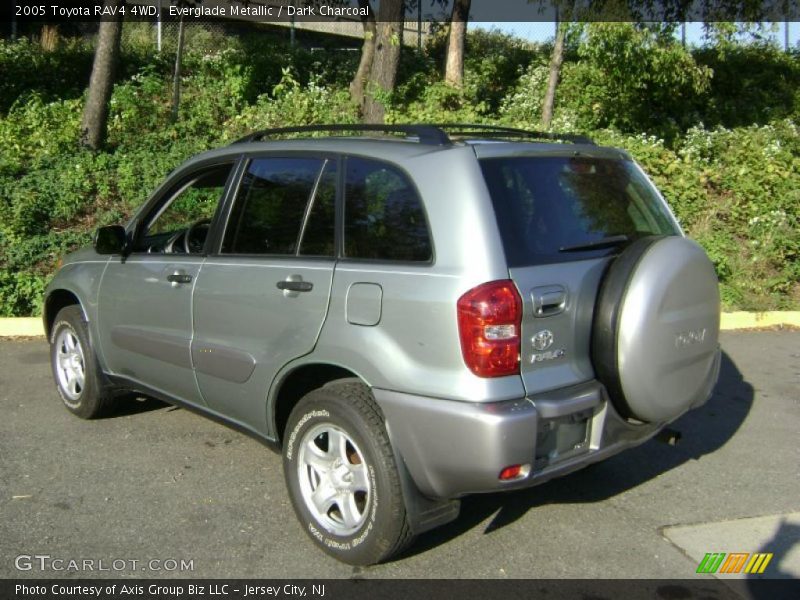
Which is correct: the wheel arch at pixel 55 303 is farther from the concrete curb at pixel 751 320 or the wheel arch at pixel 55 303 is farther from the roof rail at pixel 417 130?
the concrete curb at pixel 751 320

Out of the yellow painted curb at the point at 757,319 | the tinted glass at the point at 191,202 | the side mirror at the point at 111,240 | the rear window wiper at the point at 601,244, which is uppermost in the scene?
the tinted glass at the point at 191,202

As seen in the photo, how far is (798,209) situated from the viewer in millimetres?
9828

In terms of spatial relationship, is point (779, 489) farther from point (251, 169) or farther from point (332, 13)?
point (332, 13)

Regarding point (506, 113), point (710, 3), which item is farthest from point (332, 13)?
point (710, 3)

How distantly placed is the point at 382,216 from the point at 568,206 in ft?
2.73

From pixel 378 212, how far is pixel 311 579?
163 cm

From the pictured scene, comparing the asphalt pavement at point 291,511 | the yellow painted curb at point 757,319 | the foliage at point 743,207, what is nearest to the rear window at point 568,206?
the asphalt pavement at point 291,511

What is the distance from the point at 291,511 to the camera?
13.9ft

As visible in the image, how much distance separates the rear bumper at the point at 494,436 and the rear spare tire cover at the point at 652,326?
4.7 inches

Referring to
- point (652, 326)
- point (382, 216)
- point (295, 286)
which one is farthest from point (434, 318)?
point (652, 326)

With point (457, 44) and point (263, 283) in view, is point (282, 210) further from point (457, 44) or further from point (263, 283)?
point (457, 44)

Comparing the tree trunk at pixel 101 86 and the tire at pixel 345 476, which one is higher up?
the tree trunk at pixel 101 86

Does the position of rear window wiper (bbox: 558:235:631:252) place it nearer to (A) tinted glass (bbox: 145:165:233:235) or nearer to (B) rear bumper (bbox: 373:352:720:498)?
(B) rear bumper (bbox: 373:352:720:498)

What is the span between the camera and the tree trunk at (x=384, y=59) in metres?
12.2
